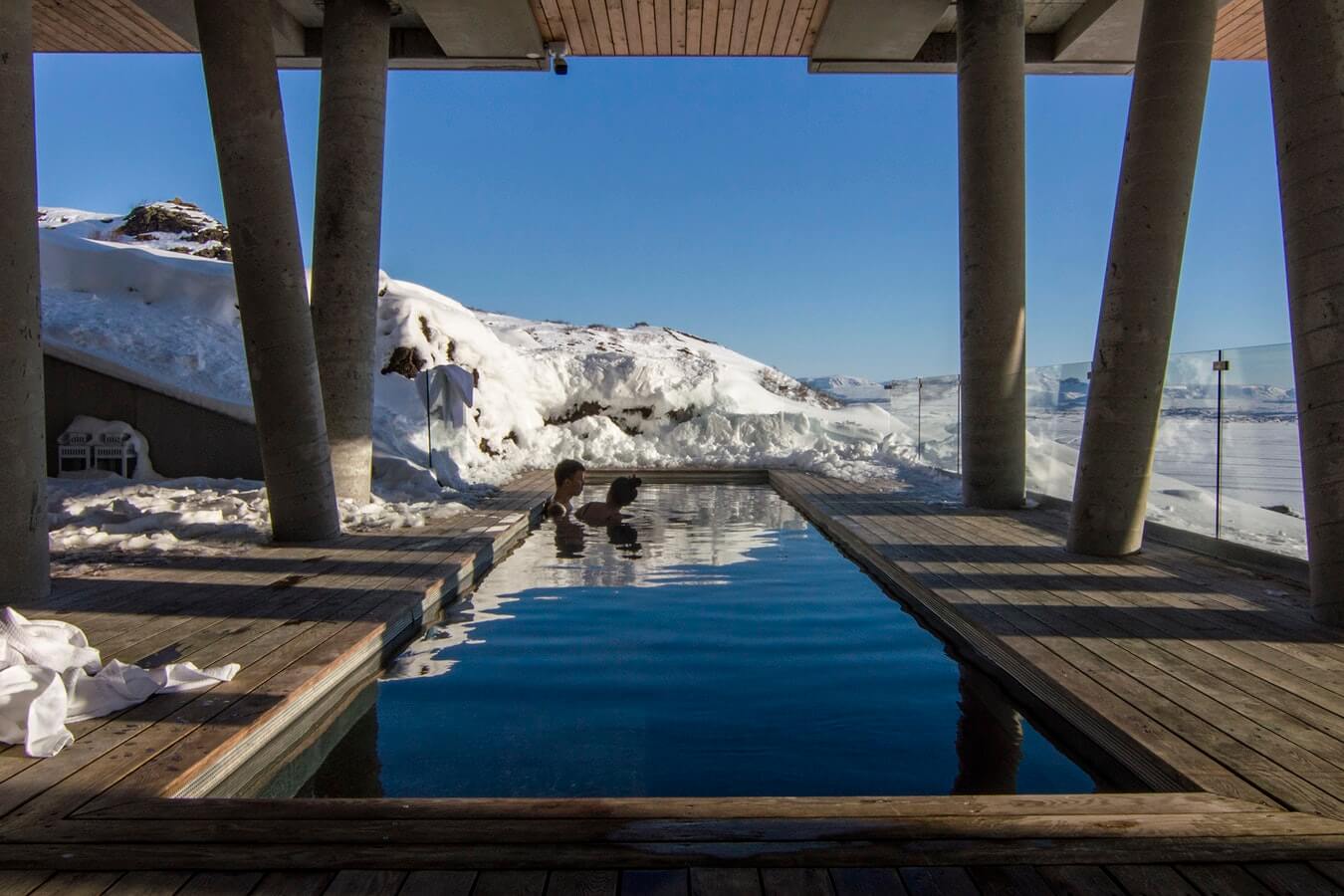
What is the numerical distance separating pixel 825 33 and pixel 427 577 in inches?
254

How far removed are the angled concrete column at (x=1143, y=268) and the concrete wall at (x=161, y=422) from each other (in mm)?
7126

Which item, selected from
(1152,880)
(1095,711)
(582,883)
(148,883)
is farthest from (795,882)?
(1095,711)

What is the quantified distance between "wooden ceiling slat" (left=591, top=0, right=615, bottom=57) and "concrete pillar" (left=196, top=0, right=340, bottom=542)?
323 centimetres

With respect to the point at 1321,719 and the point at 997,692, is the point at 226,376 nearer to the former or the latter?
the point at 997,692

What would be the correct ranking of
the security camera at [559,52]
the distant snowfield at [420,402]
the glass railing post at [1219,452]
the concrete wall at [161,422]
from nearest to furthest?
1. the glass railing post at [1219,452]
2. the distant snowfield at [420,402]
3. the concrete wall at [161,422]
4. the security camera at [559,52]

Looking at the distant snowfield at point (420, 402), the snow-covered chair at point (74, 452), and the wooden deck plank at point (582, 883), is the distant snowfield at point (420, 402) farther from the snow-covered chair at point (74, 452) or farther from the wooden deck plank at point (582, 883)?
the wooden deck plank at point (582, 883)

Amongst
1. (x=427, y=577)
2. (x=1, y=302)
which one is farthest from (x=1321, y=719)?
(x=1, y=302)

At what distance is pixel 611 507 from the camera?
8.66 metres

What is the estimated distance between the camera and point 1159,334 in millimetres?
5418

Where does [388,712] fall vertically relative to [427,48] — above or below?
below

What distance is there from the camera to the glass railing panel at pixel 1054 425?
27.1 ft

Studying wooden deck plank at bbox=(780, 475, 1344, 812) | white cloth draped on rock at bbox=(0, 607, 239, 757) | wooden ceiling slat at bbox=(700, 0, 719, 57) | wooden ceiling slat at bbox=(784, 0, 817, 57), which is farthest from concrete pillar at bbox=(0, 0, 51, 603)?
wooden ceiling slat at bbox=(784, 0, 817, 57)

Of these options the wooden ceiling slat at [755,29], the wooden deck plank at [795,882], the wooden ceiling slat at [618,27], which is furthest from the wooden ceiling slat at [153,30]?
the wooden deck plank at [795,882]

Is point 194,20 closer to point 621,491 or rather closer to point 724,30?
point 724,30
